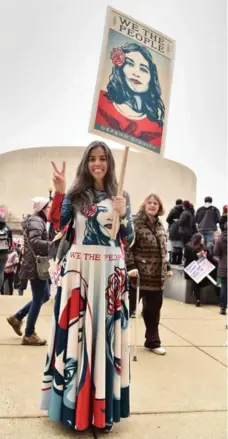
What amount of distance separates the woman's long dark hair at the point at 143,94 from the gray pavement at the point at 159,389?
6.93 feet

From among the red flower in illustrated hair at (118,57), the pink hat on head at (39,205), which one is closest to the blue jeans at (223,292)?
the pink hat on head at (39,205)

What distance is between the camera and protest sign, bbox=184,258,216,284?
29.4 ft

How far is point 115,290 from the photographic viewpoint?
9.79 ft

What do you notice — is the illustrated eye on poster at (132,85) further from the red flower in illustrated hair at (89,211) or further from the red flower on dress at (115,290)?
the red flower on dress at (115,290)

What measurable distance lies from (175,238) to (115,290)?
800 cm

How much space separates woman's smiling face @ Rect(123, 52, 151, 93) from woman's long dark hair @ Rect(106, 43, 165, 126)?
0.02 metres

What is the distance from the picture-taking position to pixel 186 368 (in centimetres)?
459

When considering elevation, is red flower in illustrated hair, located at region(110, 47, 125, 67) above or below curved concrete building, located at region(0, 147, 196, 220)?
below

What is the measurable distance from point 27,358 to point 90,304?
2124 mm

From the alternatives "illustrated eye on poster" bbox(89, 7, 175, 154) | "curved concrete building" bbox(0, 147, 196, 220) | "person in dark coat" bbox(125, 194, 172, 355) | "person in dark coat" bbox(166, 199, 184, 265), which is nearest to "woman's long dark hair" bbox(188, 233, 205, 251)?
"person in dark coat" bbox(166, 199, 184, 265)

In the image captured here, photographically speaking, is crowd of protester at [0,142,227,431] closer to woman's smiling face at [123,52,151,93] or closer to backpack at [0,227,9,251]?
woman's smiling face at [123,52,151,93]

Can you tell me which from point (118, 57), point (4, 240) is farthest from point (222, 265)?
point (118, 57)

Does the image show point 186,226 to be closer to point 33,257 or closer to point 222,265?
point 222,265

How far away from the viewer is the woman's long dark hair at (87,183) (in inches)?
120
